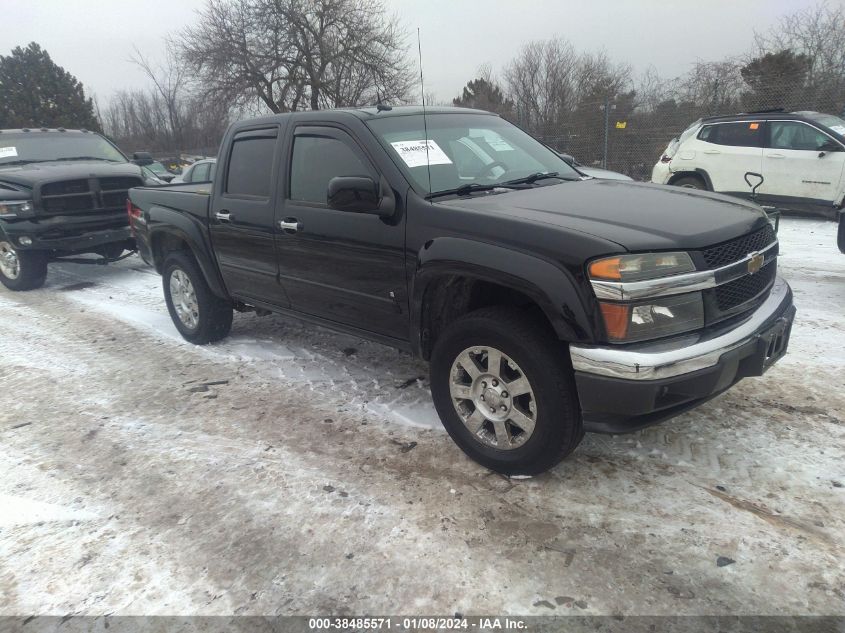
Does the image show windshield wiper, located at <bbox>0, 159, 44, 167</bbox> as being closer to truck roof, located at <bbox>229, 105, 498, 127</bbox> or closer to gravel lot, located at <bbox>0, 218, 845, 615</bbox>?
gravel lot, located at <bbox>0, 218, 845, 615</bbox>

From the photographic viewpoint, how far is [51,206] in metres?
7.18

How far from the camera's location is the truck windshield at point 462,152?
134 inches

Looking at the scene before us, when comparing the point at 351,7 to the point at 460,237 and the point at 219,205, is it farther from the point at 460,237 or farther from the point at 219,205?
the point at 460,237

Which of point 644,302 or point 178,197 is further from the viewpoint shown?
point 178,197

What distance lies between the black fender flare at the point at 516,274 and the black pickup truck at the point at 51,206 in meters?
6.04

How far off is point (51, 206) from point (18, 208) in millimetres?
357

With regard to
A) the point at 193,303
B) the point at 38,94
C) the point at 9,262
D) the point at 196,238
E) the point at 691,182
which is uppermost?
the point at 38,94

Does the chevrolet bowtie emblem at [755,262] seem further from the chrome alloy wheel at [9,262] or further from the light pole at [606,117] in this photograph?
the light pole at [606,117]

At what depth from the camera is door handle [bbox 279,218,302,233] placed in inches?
152

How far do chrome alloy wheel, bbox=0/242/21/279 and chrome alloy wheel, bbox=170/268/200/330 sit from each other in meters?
3.50

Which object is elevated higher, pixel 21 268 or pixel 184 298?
pixel 21 268

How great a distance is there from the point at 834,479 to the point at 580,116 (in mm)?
13567

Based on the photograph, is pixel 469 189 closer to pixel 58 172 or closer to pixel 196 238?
pixel 196 238

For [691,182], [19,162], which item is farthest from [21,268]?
[691,182]
